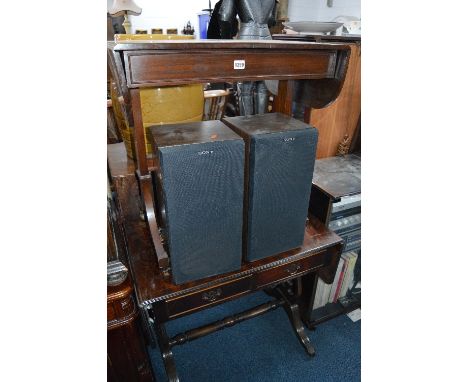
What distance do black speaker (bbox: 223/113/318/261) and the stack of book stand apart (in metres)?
0.65

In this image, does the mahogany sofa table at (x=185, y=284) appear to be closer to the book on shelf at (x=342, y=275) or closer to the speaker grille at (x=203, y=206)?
the speaker grille at (x=203, y=206)

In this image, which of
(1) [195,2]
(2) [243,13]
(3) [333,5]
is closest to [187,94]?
(2) [243,13]

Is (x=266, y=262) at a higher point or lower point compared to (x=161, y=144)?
lower

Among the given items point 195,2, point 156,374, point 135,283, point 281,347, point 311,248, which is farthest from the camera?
point 195,2

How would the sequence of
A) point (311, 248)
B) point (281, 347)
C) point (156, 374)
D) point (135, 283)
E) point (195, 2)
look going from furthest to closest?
point (195, 2) → point (281, 347) → point (156, 374) → point (311, 248) → point (135, 283)

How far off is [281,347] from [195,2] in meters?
4.57

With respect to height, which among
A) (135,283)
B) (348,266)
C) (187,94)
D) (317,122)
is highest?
(187,94)

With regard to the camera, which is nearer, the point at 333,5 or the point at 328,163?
the point at 328,163

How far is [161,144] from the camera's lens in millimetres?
755

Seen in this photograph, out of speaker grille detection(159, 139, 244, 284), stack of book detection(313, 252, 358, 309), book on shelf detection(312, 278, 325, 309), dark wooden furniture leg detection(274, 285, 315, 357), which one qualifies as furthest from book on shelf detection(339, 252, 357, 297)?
speaker grille detection(159, 139, 244, 284)

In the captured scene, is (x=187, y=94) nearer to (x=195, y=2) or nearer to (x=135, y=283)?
(x=135, y=283)

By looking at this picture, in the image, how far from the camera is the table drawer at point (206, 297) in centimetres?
98

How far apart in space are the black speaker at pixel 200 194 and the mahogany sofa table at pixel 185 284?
61 mm

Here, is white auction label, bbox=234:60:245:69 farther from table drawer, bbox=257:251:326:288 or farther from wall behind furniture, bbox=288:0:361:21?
wall behind furniture, bbox=288:0:361:21
